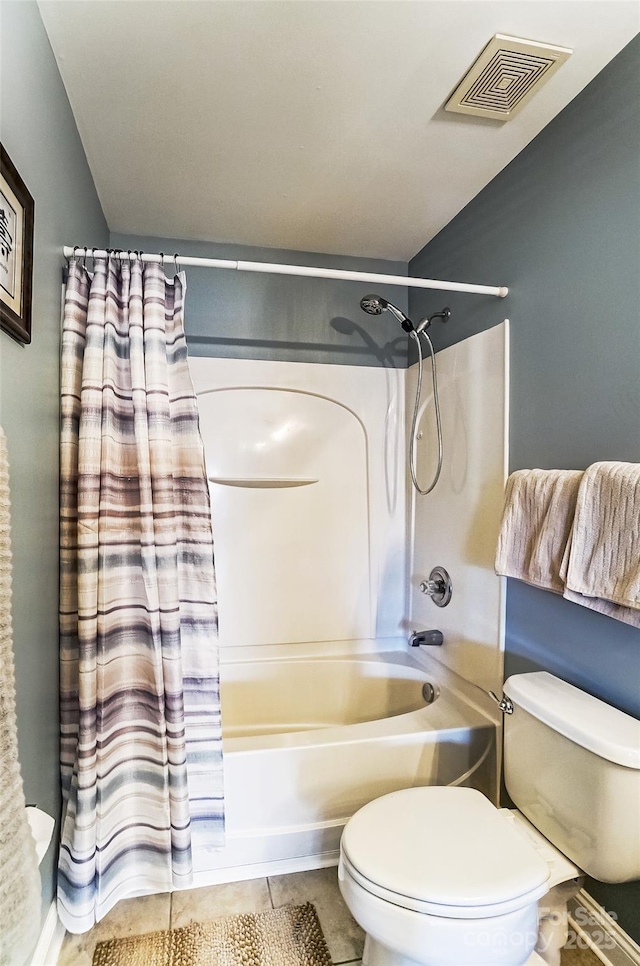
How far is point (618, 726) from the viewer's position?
1228 mm

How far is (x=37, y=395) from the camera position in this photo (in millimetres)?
1296

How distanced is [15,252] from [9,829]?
1047 mm

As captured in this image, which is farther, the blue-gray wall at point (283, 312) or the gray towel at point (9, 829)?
the blue-gray wall at point (283, 312)

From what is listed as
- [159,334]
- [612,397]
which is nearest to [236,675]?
[159,334]

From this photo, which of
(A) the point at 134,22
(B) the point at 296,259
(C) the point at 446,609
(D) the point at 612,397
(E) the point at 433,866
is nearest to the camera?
(E) the point at 433,866

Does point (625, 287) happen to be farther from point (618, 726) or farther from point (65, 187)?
point (65, 187)

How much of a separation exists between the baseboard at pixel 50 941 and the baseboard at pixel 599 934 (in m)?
1.41

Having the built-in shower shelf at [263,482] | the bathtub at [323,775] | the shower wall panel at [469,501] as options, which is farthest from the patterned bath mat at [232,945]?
the built-in shower shelf at [263,482]

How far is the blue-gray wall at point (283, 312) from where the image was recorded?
8.04ft

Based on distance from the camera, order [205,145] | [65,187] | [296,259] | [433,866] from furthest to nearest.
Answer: [296,259] < [205,145] < [65,187] < [433,866]

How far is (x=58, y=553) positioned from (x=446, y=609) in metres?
1.53

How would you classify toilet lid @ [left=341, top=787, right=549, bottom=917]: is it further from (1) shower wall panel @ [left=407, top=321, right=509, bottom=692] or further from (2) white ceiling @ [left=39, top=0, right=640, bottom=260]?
(2) white ceiling @ [left=39, top=0, right=640, bottom=260]

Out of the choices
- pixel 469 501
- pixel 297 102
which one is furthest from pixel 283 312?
pixel 469 501

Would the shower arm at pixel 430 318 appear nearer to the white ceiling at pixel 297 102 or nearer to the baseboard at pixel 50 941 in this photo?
the white ceiling at pixel 297 102
